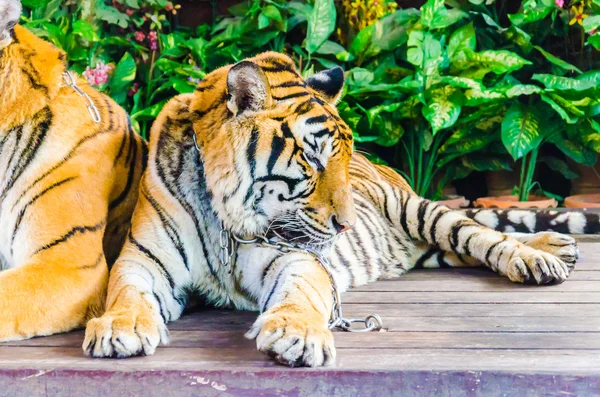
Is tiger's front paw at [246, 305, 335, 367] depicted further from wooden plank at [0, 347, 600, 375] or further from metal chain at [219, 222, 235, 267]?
metal chain at [219, 222, 235, 267]

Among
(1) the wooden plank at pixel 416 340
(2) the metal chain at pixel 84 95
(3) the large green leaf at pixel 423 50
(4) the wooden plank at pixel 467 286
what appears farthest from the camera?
(3) the large green leaf at pixel 423 50

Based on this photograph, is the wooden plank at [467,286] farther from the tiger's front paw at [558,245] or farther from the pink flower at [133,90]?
the pink flower at [133,90]

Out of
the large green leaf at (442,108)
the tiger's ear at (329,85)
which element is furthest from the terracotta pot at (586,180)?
the tiger's ear at (329,85)

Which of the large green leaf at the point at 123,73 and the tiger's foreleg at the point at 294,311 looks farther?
the large green leaf at the point at 123,73

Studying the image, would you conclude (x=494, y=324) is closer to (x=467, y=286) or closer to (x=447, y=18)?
(x=467, y=286)

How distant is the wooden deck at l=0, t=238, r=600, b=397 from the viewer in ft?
5.18

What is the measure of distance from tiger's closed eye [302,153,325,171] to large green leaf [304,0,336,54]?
2.78m

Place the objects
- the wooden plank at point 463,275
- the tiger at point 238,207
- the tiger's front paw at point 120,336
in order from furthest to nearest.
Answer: the wooden plank at point 463,275
the tiger at point 238,207
the tiger's front paw at point 120,336

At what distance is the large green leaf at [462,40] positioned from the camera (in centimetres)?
471

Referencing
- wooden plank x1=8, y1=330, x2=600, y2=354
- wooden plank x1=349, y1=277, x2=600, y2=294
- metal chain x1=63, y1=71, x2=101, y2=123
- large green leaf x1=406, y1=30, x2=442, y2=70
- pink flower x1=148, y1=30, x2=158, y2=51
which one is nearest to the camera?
wooden plank x1=8, y1=330, x2=600, y2=354

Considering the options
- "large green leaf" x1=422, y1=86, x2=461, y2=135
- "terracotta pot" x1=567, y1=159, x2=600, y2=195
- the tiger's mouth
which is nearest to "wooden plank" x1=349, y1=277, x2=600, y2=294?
the tiger's mouth

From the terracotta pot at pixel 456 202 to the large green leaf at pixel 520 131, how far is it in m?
0.46

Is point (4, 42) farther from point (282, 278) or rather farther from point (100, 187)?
point (282, 278)

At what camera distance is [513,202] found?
456 centimetres
